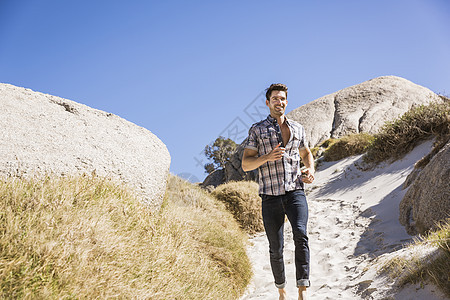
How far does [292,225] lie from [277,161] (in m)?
0.65

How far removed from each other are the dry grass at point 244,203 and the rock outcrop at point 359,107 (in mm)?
13270

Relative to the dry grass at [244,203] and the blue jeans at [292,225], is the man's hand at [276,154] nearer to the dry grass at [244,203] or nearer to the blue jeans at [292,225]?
the blue jeans at [292,225]

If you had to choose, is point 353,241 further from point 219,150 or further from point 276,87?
point 219,150

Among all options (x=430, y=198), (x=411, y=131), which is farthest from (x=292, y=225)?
(x=411, y=131)

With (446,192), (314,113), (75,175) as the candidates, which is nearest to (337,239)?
(446,192)

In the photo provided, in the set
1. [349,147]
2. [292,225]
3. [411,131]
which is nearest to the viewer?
[292,225]

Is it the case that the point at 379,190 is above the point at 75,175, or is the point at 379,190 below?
below

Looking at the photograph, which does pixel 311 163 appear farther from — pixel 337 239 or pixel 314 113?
pixel 314 113

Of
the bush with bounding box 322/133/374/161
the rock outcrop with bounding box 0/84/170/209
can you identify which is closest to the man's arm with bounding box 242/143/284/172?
the rock outcrop with bounding box 0/84/170/209

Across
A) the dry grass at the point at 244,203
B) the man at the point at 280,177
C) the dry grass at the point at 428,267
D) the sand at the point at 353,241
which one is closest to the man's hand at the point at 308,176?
the man at the point at 280,177

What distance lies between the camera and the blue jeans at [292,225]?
3.09 meters

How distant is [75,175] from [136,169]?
36.2 inches

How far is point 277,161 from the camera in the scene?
325 cm

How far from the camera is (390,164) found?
9648mm
